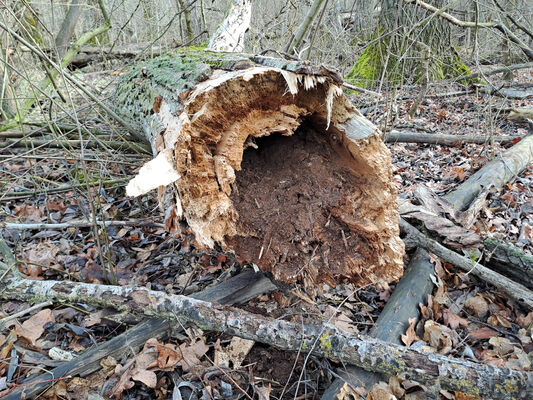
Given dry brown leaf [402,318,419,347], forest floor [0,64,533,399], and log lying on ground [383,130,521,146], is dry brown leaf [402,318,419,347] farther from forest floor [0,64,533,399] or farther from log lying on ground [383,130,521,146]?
log lying on ground [383,130,521,146]

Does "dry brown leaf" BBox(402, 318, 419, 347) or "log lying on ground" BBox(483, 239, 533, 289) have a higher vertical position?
"log lying on ground" BBox(483, 239, 533, 289)

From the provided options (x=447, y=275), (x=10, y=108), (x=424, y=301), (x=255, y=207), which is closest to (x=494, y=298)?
(x=447, y=275)

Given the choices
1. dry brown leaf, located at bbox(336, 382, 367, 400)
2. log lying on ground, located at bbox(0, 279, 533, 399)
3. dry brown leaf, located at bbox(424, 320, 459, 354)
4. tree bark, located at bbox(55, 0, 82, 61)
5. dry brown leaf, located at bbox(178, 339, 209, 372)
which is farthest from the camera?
tree bark, located at bbox(55, 0, 82, 61)

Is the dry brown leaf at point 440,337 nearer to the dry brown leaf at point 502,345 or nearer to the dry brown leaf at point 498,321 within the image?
the dry brown leaf at point 502,345

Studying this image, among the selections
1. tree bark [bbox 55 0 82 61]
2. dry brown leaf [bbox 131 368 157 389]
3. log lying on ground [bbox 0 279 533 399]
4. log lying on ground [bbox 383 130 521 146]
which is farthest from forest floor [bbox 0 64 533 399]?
tree bark [bbox 55 0 82 61]

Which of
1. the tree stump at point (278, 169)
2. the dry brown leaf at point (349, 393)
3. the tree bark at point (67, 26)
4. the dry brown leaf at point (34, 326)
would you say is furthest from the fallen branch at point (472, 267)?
the tree bark at point (67, 26)

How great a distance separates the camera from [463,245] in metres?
2.44

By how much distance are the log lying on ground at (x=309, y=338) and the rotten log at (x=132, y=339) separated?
179 mm

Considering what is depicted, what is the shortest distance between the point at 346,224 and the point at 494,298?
126 cm

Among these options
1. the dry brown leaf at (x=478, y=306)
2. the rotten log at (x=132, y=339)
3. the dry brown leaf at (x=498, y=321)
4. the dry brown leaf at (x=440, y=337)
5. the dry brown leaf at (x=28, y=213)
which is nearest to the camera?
the rotten log at (x=132, y=339)

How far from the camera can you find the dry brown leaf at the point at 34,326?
211 centimetres

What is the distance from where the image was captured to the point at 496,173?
11.3 feet

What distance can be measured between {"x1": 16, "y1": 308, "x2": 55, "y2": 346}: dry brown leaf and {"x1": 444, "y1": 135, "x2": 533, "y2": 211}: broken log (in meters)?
3.29

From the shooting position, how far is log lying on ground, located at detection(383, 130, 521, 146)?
4.50 m
